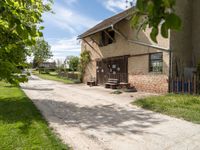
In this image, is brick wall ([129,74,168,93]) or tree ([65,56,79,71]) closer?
brick wall ([129,74,168,93])

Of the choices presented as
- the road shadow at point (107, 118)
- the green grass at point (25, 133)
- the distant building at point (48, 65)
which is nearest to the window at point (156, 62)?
the road shadow at point (107, 118)

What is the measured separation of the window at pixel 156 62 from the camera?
16266 millimetres

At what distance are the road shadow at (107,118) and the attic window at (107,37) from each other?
11418mm

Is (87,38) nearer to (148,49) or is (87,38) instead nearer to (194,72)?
(148,49)

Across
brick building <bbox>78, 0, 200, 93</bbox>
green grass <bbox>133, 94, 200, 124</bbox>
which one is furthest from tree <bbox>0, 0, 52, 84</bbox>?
brick building <bbox>78, 0, 200, 93</bbox>

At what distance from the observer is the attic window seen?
21.8 meters

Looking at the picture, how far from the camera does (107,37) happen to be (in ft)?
75.9

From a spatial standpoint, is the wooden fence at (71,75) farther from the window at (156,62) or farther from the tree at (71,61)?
the window at (156,62)

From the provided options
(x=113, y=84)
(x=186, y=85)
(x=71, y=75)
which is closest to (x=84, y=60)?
(x=113, y=84)

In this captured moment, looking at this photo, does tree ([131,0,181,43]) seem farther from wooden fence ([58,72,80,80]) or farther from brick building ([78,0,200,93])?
wooden fence ([58,72,80,80])

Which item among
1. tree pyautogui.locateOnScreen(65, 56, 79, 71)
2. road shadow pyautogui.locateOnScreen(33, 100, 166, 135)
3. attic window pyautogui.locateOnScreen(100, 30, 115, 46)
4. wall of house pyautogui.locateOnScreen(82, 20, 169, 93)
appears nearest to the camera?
road shadow pyautogui.locateOnScreen(33, 100, 166, 135)

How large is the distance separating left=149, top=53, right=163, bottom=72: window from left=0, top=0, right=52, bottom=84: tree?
13.8m

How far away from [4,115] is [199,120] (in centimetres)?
646

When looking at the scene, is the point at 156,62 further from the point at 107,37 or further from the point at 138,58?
the point at 107,37
